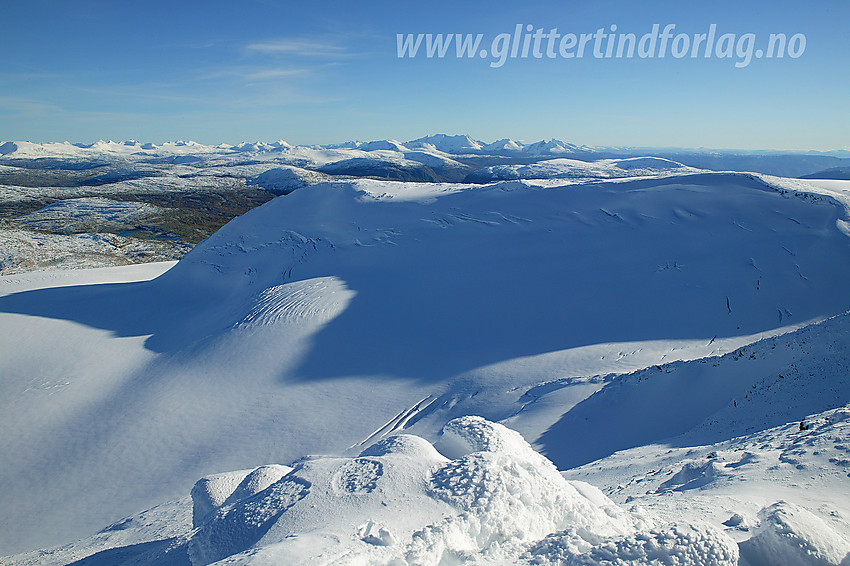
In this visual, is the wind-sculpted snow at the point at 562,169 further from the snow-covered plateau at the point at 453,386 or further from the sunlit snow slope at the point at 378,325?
the snow-covered plateau at the point at 453,386

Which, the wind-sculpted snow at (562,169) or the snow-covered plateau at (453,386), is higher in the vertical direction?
the wind-sculpted snow at (562,169)

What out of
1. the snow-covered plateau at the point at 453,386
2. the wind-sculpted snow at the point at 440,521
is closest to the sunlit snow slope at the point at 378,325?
the snow-covered plateau at the point at 453,386

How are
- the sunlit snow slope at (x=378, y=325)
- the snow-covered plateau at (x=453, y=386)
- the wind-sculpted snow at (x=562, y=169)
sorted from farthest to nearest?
the wind-sculpted snow at (x=562, y=169) → the sunlit snow slope at (x=378, y=325) → the snow-covered plateau at (x=453, y=386)

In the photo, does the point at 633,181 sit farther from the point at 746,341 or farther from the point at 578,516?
the point at 578,516

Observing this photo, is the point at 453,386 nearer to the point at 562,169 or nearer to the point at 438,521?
the point at 438,521

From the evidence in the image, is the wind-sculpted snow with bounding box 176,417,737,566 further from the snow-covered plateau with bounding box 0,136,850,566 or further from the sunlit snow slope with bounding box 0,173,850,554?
the sunlit snow slope with bounding box 0,173,850,554

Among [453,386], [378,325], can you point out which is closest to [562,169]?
[378,325]
